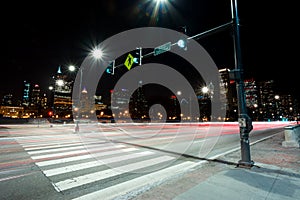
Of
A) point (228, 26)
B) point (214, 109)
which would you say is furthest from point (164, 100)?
point (228, 26)

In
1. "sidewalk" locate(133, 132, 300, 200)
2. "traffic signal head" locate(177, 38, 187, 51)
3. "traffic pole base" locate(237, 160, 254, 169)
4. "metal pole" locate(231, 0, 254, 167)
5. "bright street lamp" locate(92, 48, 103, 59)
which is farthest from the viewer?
"bright street lamp" locate(92, 48, 103, 59)

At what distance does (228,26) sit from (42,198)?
7445 millimetres

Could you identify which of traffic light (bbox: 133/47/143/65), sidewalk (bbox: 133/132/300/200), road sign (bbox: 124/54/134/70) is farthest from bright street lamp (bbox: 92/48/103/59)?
sidewalk (bbox: 133/132/300/200)

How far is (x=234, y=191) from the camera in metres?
3.84

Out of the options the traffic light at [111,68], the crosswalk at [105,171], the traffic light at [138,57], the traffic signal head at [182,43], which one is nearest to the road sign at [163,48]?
the traffic signal head at [182,43]

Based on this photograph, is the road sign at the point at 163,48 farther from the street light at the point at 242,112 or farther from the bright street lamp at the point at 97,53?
the bright street lamp at the point at 97,53

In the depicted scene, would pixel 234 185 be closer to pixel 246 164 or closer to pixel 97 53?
pixel 246 164

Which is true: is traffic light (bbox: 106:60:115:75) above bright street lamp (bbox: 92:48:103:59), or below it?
below

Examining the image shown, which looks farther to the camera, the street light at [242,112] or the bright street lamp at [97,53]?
the bright street lamp at [97,53]

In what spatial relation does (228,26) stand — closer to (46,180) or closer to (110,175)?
(110,175)

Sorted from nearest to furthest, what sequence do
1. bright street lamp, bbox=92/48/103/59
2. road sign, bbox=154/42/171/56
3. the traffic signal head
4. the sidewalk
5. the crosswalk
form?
the sidewalk → the crosswalk → the traffic signal head → road sign, bbox=154/42/171/56 → bright street lamp, bbox=92/48/103/59

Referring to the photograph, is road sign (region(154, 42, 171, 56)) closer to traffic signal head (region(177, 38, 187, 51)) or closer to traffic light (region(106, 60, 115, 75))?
traffic signal head (region(177, 38, 187, 51))

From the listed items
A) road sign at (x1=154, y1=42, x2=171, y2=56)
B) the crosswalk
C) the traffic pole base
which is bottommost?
the crosswalk

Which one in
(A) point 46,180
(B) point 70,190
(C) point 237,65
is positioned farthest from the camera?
(C) point 237,65
